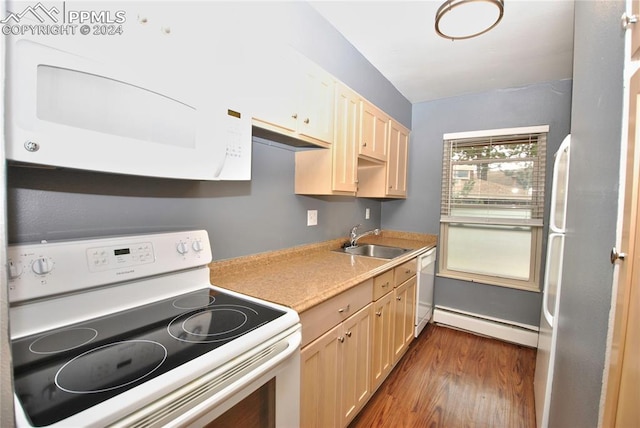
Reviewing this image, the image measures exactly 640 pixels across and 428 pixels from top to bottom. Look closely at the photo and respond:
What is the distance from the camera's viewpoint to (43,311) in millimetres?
785

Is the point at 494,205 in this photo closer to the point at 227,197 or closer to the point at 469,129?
the point at 469,129

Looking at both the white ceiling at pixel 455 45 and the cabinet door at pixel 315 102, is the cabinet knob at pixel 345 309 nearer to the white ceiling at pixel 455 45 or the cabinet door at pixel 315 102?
the cabinet door at pixel 315 102

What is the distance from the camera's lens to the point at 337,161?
181 centimetres

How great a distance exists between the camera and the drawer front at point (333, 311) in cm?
116

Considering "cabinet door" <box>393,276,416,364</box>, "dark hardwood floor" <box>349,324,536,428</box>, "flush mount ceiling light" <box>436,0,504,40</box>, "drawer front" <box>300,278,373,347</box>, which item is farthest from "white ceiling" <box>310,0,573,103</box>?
"dark hardwood floor" <box>349,324,536,428</box>

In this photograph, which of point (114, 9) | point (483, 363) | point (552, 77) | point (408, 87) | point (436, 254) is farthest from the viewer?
point (436, 254)

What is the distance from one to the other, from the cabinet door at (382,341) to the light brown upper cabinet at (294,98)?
1.12m

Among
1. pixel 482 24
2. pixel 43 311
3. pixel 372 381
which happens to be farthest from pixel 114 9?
pixel 372 381

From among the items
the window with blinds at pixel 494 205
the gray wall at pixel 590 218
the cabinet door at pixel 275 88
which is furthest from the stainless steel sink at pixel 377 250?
the cabinet door at pixel 275 88

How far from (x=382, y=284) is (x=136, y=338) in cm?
137

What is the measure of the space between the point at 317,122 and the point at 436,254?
7.56 feet

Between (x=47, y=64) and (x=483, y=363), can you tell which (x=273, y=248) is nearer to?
(x=47, y=64)

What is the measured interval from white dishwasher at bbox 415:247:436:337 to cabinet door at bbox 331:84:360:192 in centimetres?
115

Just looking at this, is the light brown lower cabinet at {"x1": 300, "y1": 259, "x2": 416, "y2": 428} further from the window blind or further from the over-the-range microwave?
the window blind
